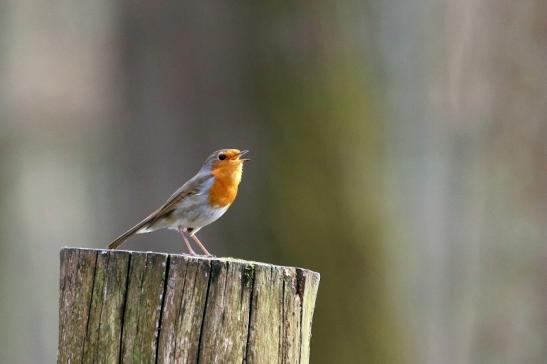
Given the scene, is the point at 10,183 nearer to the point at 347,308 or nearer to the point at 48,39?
the point at 48,39

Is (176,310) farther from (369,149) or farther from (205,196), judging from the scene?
(369,149)

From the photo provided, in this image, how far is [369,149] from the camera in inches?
293

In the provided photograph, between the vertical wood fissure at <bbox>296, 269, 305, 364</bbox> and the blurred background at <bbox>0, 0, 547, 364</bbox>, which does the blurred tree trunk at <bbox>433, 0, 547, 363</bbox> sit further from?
the vertical wood fissure at <bbox>296, 269, 305, 364</bbox>

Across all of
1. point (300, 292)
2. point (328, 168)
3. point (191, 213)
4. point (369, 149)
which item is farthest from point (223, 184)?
point (300, 292)

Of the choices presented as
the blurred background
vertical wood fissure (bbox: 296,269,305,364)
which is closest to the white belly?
the blurred background

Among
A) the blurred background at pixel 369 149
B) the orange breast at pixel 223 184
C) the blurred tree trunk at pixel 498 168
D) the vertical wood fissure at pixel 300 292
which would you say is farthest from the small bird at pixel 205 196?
the blurred tree trunk at pixel 498 168

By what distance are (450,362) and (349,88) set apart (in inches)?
78.8

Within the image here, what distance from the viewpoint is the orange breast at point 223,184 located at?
561 centimetres

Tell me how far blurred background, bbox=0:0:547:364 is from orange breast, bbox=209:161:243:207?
1.50 m

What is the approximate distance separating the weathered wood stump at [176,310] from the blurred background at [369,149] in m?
3.76

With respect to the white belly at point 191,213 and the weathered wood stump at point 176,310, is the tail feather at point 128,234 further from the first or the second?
the weathered wood stump at point 176,310

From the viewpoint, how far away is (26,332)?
12695 millimetres

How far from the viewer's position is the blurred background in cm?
725

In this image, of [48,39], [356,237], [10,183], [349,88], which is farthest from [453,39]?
[48,39]
